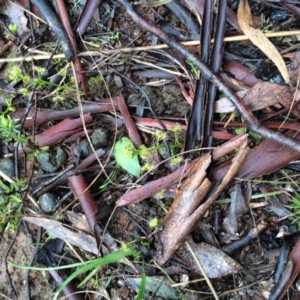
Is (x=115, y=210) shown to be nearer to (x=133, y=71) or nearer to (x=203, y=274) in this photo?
(x=203, y=274)

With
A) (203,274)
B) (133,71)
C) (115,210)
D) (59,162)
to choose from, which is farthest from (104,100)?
(203,274)

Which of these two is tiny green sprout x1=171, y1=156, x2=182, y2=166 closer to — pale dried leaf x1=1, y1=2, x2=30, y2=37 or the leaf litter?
the leaf litter

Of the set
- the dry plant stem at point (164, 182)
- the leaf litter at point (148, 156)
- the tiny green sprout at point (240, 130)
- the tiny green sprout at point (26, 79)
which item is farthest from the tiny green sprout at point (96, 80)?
the tiny green sprout at point (240, 130)

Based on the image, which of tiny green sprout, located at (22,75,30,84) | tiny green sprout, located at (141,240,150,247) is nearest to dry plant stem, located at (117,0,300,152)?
tiny green sprout, located at (22,75,30,84)

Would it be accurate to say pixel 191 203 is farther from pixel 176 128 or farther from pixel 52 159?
pixel 52 159

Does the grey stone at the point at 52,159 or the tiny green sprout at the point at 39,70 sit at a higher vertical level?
the tiny green sprout at the point at 39,70

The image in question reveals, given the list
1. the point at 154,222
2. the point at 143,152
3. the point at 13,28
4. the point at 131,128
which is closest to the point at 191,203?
the point at 154,222

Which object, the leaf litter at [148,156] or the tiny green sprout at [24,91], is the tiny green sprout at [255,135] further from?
the tiny green sprout at [24,91]

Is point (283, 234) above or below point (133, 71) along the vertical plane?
below
